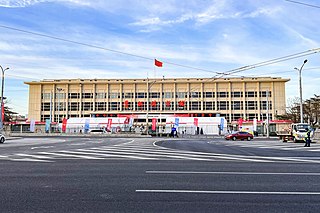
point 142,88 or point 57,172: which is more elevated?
point 142,88

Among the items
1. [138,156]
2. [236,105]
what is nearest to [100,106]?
[236,105]

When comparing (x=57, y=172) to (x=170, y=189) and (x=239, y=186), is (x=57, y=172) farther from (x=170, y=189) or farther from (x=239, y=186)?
(x=239, y=186)

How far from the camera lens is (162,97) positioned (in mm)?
96438

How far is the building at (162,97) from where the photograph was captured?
94.4m

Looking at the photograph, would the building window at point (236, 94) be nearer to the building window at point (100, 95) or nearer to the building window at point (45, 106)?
the building window at point (100, 95)

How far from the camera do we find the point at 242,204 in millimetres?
6156

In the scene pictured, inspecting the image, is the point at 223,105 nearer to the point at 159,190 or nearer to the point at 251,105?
the point at 251,105

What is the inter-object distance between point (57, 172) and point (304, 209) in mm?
7718

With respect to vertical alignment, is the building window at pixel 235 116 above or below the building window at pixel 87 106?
below

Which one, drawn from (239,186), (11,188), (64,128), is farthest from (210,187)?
→ (64,128)

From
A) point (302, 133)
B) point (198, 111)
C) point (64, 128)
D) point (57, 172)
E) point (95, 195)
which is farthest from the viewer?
point (198, 111)

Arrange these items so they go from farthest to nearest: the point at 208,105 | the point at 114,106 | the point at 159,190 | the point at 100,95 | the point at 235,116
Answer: the point at 100,95 → the point at 114,106 → the point at 208,105 → the point at 235,116 → the point at 159,190

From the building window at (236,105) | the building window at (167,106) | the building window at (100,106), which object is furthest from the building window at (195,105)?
the building window at (100,106)

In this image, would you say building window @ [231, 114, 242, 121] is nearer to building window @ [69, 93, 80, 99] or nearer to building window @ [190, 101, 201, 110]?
building window @ [190, 101, 201, 110]
